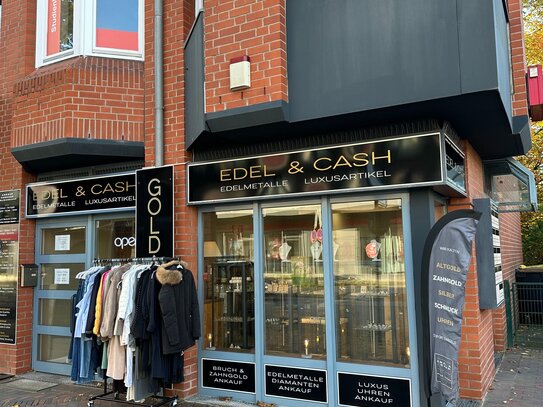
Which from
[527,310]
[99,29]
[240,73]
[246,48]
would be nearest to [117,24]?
[99,29]

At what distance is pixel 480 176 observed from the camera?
291 inches

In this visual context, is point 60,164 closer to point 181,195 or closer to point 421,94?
point 181,195

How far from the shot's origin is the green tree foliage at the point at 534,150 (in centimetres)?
1738

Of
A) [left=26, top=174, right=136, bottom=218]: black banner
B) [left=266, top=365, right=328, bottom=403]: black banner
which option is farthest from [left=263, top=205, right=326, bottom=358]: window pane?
[left=26, top=174, right=136, bottom=218]: black banner

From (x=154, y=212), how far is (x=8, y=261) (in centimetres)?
301

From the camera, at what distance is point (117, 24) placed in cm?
715

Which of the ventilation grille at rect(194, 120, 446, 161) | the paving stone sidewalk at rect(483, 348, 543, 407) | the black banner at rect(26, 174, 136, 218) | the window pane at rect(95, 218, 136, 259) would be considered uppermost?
the ventilation grille at rect(194, 120, 446, 161)

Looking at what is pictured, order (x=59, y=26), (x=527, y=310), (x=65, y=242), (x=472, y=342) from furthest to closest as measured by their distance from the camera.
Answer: (x=527, y=310), (x=65, y=242), (x=59, y=26), (x=472, y=342)

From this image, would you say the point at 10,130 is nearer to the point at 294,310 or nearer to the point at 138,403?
the point at 138,403

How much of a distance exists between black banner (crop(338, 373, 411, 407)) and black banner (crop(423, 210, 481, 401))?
760 mm

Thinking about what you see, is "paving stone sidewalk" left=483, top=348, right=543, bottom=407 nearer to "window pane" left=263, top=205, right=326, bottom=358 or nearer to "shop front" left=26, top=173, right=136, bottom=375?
"window pane" left=263, top=205, right=326, bottom=358

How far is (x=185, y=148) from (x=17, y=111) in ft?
9.56

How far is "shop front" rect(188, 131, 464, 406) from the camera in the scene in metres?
5.14

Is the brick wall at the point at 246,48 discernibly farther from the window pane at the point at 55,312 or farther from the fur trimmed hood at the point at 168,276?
the window pane at the point at 55,312
